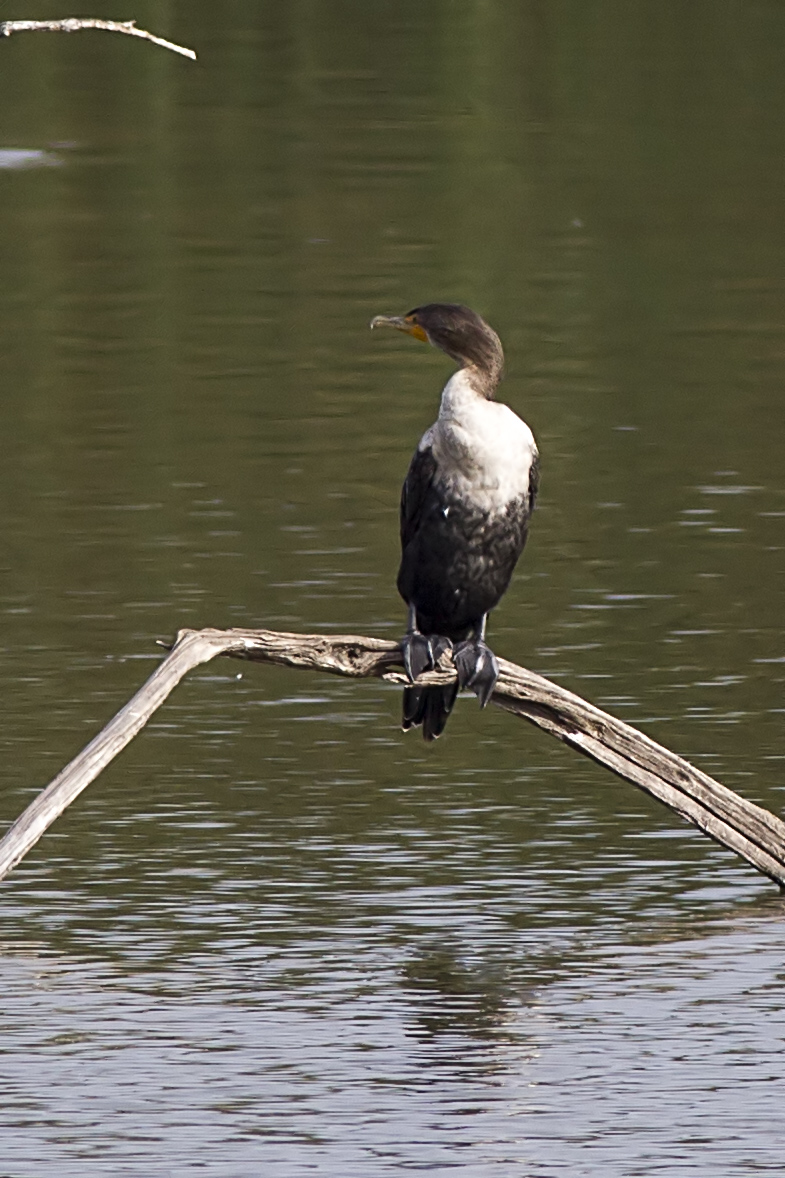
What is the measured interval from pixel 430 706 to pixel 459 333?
0.98 m

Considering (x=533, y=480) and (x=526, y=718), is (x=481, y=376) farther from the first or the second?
(x=526, y=718)

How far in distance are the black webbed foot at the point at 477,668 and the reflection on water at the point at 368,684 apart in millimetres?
509

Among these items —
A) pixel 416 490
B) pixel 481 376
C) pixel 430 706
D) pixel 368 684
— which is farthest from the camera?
pixel 368 684

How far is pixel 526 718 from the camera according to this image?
25.9ft

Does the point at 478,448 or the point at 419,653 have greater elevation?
the point at 478,448

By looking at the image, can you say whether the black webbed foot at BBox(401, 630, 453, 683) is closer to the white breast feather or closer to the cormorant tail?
the cormorant tail

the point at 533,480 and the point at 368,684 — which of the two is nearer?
the point at 533,480

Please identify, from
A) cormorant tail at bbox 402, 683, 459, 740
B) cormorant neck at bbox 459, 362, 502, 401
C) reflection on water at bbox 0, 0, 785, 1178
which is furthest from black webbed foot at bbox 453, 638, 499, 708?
cormorant neck at bbox 459, 362, 502, 401

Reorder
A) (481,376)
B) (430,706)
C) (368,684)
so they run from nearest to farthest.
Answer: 1. (481,376)
2. (430,706)
3. (368,684)

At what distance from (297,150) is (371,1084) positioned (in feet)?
63.7

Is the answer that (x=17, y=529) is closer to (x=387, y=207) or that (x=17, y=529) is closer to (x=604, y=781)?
(x=604, y=781)

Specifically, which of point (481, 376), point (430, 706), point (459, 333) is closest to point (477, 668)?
point (430, 706)

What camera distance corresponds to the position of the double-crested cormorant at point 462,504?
25.8 ft

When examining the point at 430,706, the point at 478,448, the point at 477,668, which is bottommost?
the point at 430,706
